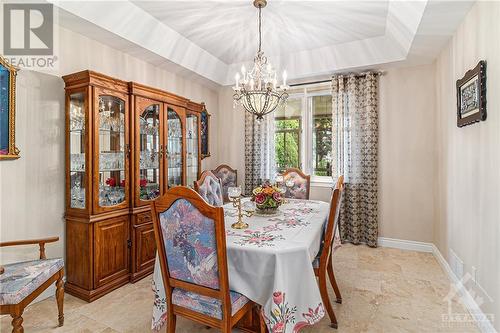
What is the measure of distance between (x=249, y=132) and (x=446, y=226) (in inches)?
119

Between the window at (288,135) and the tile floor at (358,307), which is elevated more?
the window at (288,135)

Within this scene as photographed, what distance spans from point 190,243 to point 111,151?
173 centimetres

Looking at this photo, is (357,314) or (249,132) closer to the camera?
(357,314)

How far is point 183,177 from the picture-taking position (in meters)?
3.49

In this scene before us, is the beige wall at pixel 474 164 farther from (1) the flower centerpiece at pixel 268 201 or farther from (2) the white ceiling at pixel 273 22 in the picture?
(1) the flower centerpiece at pixel 268 201

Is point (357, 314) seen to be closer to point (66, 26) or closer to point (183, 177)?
point (183, 177)

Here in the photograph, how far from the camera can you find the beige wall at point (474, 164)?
1836 mm

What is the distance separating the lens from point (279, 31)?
329cm

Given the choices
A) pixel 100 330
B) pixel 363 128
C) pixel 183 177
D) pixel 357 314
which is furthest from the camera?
pixel 363 128

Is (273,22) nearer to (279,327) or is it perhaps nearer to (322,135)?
(322,135)

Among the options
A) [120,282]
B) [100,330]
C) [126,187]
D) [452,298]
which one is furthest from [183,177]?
[452,298]

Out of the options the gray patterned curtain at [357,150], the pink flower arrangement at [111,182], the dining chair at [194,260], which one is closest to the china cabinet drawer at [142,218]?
the pink flower arrangement at [111,182]

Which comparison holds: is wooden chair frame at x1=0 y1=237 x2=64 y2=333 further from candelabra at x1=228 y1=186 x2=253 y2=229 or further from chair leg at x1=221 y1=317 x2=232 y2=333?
candelabra at x1=228 y1=186 x2=253 y2=229

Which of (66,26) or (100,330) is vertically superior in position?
(66,26)
